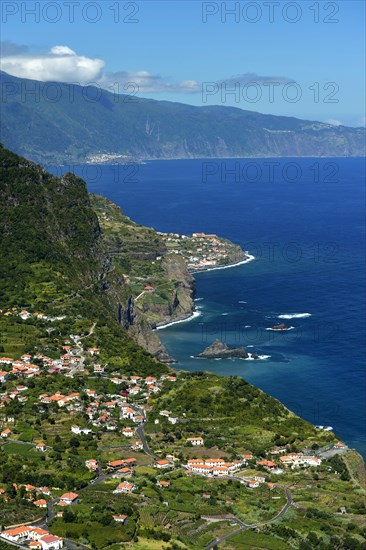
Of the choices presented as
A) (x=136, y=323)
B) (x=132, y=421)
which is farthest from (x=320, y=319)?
(x=132, y=421)

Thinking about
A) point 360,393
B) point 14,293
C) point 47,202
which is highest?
point 47,202

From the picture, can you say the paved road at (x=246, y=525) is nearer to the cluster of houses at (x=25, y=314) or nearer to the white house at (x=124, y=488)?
the white house at (x=124, y=488)

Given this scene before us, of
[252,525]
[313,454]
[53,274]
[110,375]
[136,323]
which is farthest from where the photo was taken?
[136,323]

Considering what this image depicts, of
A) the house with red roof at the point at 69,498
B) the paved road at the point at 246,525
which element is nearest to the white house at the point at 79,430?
the house with red roof at the point at 69,498

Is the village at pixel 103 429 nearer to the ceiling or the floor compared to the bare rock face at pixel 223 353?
nearer to the ceiling

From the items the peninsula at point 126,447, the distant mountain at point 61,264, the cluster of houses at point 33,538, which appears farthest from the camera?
the distant mountain at point 61,264

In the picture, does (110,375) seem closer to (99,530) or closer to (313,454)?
(313,454)

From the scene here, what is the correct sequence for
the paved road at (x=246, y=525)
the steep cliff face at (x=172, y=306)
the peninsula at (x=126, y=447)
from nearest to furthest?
the paved road at (x=246, y=525) → the peninsula at (x=126, y=447) → the steep cliff face at (x=172, y=306)
